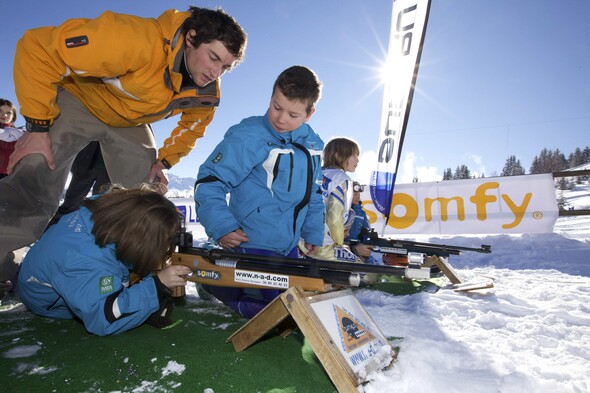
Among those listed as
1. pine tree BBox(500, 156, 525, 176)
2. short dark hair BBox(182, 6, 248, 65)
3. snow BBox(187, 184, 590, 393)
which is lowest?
snow BBox(187, 184, 590, 393)

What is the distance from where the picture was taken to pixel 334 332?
4.94 feet

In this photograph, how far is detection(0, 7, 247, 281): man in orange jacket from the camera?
1953 millimetres

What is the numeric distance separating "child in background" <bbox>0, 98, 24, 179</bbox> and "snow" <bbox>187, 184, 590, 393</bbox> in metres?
4.35

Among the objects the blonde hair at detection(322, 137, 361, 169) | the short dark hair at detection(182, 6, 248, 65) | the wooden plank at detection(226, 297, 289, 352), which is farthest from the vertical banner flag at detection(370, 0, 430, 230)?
the wooden plank at detection(226, 297, 289, 352)

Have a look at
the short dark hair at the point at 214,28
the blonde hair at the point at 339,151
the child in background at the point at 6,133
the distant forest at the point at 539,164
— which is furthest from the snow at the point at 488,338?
the distant forest at the point at 539,164

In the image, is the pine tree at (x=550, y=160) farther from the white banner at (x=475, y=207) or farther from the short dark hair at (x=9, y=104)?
the short dark hair at (x=9, y=104)

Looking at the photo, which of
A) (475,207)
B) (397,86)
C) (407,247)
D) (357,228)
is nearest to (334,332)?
(407,247)

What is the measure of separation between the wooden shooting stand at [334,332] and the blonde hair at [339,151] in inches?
100

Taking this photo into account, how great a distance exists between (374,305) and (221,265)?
170 centimetres

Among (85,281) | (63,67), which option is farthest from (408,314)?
(63,67)

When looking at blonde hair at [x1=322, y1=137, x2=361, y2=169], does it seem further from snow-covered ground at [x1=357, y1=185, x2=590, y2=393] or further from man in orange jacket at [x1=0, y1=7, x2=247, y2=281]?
man in orange jacket at [x1=0, y1=7, x2=247, y2=281]

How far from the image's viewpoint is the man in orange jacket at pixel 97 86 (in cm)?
195

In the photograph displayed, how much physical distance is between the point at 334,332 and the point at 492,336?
1.36 m

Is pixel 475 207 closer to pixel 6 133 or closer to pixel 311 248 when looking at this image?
pixel 311 248
